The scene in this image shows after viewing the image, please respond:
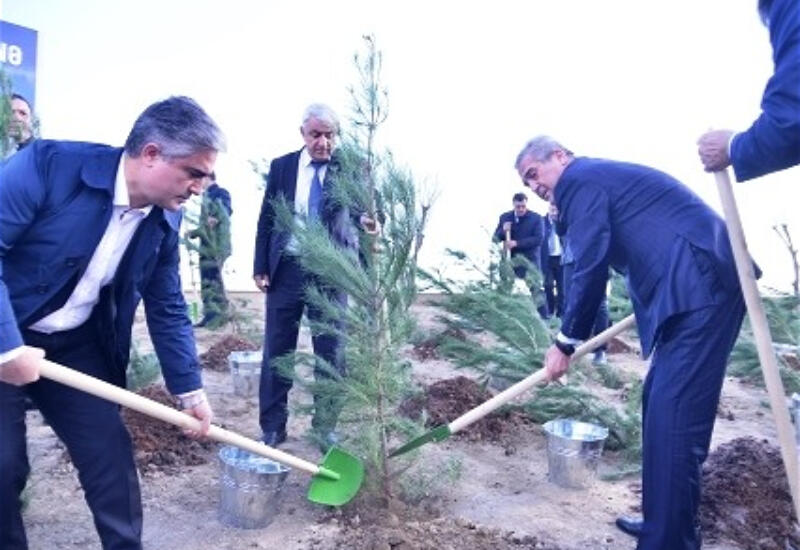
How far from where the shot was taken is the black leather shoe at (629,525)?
3137 millimetres

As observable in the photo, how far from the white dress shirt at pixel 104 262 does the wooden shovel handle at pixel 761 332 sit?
2.05 metres

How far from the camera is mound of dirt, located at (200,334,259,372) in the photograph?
20.4 ft

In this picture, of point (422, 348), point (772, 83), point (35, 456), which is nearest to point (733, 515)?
point (772, 83)

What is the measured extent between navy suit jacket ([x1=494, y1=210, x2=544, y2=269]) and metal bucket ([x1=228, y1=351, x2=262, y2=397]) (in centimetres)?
461

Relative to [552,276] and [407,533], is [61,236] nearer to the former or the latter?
[407,533]

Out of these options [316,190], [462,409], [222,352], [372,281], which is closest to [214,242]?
[222,352]

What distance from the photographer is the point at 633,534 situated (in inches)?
124

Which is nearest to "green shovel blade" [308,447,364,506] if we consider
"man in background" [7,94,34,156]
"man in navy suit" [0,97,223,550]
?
"man in navy suit" [0,97,223,550]

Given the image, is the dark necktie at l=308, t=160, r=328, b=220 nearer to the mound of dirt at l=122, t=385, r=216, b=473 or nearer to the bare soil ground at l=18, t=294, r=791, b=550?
the bare soil ground at l=18, t=294, r=791, b=550

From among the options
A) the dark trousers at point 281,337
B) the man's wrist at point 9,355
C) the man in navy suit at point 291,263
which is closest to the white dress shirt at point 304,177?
the man in navy suit at point 291,263

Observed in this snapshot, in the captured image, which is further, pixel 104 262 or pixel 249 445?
pixel 249 445

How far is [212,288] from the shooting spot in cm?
695

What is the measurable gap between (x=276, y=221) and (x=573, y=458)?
2091 millimetres

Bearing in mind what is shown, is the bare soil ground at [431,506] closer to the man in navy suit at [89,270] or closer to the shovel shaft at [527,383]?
the shovel shaft at [527,383]
